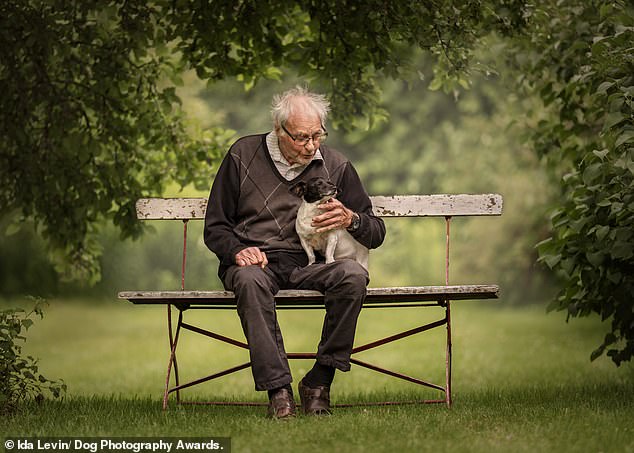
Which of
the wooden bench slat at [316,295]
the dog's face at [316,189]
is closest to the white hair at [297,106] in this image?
the dog's face at [316,189]

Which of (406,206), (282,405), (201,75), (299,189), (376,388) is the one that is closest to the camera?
(282,405)

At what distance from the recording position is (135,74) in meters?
Result: 8.18

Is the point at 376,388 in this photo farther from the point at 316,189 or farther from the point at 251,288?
the point at 251,288

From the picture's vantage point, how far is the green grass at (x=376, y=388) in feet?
15.7

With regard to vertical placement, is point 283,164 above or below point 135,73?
below

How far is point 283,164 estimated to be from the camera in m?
5.90

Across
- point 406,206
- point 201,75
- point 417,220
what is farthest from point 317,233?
point 417,220

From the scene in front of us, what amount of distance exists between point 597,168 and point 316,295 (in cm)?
171

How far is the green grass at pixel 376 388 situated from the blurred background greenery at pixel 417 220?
3.87 feet

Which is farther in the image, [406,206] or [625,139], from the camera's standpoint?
[406,206]

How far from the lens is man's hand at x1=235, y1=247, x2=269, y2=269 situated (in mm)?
5488

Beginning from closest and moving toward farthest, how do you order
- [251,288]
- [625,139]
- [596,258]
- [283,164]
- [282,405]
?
[282,405] < [251,288] < [625,139] < [283,164] < [596,258]

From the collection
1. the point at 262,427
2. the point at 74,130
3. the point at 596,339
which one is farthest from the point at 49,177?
the point at 596,339

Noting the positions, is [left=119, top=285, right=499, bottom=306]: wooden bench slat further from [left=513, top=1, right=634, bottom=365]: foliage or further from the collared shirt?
[left=513, top=1, right=634, bottom=365]: foliage
